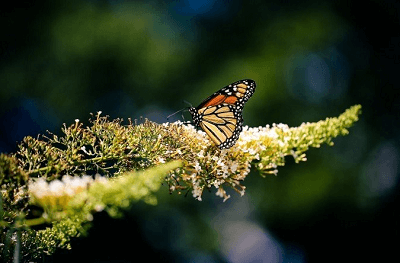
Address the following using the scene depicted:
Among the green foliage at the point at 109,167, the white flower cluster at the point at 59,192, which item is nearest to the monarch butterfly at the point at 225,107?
the green foliage at the point at 109,167

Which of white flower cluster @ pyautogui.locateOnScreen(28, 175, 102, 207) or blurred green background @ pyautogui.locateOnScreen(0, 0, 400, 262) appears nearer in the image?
white flower cluster @ pyautogui.locateOnScreen(28, 175, 102, 207)

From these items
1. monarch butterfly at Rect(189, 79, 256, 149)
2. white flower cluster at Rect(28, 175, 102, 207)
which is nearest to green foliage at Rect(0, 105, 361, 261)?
white flower cluster at Rect(28, 175, 102, 207)

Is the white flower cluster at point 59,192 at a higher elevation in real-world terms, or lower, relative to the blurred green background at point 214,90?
lower

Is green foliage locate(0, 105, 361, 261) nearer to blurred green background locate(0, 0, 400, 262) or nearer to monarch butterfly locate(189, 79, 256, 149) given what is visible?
monarch butterfly locate(189, 79, 256, 149)

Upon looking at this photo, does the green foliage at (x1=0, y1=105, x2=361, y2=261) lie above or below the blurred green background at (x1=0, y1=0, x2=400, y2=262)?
below

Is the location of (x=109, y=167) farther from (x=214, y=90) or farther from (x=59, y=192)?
(x=214, y=90)

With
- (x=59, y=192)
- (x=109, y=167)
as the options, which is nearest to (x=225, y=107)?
(x=109, y=167)

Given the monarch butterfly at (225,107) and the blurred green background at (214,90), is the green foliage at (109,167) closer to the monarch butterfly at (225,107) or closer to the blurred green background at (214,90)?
the monarch butterfly at (225,107)

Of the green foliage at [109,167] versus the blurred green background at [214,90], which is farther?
the blurred green background at [214,90]

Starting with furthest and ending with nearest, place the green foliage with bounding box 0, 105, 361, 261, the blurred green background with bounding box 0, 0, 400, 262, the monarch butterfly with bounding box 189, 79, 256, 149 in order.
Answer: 1. the blurred green background with bounding box 0, 0, 400, 262
2. the monarch butterfly with bounding box 189, 79, 256, 149
3. the green foliage with bounding box 0, 105, 361, 261
